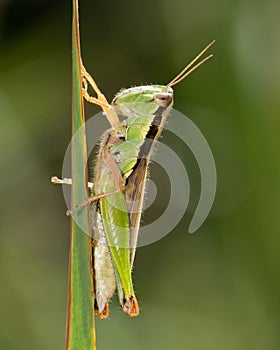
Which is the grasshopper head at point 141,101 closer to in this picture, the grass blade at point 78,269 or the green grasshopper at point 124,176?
the green grasshopper at point 124,176

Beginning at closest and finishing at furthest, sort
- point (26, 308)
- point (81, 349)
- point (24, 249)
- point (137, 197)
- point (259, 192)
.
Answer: point (81, 349), point (137, 197), point (259, 192), point (26, 308), point (24, 249)

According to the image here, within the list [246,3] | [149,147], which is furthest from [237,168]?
[149,147]

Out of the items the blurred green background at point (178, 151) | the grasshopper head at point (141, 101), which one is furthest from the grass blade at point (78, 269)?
the blurred green background at point (178, 151)

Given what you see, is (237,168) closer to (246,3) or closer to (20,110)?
(246,3)

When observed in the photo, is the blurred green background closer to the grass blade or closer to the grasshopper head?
the grasshopper head

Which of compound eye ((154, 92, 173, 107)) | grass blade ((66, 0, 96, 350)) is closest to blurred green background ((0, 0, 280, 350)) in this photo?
compound eye ((154, 92, 173, 107))

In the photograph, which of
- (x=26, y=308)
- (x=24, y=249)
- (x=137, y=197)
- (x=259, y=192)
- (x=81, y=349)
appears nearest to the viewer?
(x=81, y=349)

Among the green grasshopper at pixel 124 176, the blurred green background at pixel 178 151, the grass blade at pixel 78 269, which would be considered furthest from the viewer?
the blurred green background at pixel 178 151

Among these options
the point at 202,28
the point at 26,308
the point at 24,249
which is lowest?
the point at 26,308
